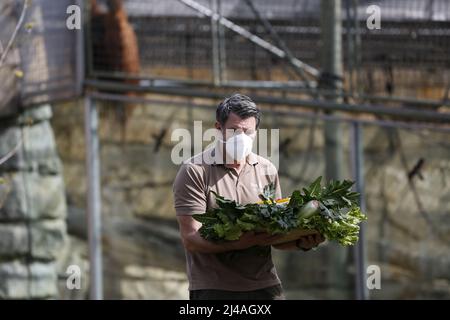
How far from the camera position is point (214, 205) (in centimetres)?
435

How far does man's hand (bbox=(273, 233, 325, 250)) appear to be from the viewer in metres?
4.32

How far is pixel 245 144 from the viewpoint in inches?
169

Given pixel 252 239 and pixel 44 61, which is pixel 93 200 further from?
pixel 252 239

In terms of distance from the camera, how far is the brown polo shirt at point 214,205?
430cm

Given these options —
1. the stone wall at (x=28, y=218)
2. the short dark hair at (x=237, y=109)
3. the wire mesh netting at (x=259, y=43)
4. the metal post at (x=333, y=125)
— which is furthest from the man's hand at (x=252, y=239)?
the stone wall at (x=28, y=218)

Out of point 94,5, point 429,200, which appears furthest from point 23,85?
point 429,200

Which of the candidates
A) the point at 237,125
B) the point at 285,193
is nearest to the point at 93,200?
the point at 285,193

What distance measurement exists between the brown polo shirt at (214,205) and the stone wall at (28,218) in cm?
464

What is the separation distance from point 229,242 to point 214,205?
0.73 ft

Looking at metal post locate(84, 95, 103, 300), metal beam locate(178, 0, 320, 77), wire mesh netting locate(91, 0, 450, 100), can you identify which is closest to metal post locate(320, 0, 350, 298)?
wire mesh netting locate(91, 0, 450, 100)

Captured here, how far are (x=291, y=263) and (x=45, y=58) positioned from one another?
2.86 metres

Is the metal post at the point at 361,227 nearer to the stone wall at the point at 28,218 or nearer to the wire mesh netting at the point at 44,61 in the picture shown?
the wire mesh netting at the point at 44,61
